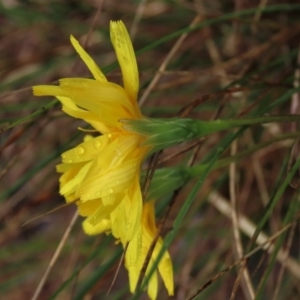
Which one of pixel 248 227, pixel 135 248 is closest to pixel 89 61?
pixel 135 248

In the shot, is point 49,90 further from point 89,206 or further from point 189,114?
point 189,114

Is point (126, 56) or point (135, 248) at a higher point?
point (126, 56)

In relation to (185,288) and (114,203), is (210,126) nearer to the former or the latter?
(114,203)

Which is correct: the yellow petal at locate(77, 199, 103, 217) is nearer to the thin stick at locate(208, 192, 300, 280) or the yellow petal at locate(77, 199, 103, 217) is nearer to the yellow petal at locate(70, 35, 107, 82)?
the yellow petal at locate(70, 35, 107, 82)

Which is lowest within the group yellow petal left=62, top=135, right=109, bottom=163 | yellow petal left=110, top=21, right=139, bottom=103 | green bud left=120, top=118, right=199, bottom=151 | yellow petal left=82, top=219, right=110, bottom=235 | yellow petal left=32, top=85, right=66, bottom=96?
yellow petal left=82, top=219, right=110, bottom=235

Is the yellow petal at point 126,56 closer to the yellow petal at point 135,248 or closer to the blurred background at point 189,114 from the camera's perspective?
the yellow petal at point 135,248

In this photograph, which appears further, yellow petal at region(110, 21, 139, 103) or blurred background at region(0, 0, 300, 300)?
blurred background at region(0, 0, 300, 300)

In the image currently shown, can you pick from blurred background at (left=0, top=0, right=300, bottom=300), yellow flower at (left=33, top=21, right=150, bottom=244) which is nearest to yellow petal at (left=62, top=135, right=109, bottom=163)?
yellow flower at (left=33, top=21, right=150, bottom=244)
